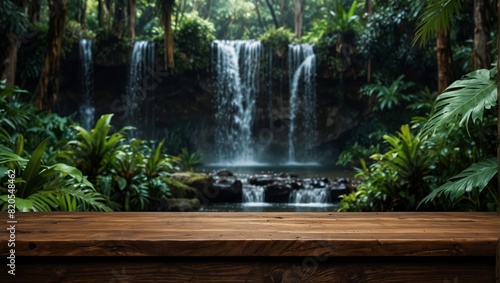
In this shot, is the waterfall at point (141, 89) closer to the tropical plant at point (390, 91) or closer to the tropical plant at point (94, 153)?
the tropical plant at point (390, 91)

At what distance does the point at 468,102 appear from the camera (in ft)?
10.1

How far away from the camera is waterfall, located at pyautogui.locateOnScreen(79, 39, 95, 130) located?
539 inches

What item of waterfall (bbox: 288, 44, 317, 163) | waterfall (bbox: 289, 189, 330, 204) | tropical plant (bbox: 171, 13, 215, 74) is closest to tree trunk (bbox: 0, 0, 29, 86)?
waterfall (bbox: 289, 189, 330, 204)

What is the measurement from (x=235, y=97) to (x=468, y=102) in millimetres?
12249

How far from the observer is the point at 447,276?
1309 millimetres

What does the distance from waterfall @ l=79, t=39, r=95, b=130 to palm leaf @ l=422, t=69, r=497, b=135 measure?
39.6 feet

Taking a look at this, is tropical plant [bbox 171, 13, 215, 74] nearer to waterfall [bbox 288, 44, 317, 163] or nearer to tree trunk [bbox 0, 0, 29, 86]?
waterfall [bbox 288, 44, 317, 163]

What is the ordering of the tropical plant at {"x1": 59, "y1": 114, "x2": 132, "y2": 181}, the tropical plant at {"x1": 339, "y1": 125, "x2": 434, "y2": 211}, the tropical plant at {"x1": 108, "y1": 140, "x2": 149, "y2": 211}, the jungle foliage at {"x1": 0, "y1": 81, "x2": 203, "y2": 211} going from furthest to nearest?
the tropical plant at {"x1": 108, "y1": 140, "x2": 149, "y2": 211}, the tropical plant at {"x1": 59, "y1": 114, "x2": 132, "y2": 181}, the tropical plant at {"x1": 339, "y1": 125, "x2": 434, "y2": 211}, the jungle foliage at {"x1": 0, "y1": 81, "x2": 203, "y2": 211}

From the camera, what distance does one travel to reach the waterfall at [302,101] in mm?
14445

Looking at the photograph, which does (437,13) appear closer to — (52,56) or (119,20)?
(52,56)

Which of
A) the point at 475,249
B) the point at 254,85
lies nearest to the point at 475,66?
the point at 475,249

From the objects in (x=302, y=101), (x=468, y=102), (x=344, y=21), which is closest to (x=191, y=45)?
(x=302, y=101)

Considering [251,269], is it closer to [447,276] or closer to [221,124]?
[447,276]

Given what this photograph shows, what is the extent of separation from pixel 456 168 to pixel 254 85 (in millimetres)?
10754
